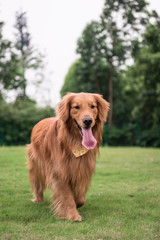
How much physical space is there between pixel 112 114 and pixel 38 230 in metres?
27.7

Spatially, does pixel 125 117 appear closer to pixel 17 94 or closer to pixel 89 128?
pixel 17 94

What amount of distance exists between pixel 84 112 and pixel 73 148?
0.56m

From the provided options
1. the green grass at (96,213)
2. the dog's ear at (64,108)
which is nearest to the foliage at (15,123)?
the green grass at (96,213)

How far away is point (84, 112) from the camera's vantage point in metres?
4.20

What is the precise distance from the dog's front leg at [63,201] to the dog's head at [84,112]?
28.0 inches

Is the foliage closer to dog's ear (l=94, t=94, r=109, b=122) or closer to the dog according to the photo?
the dog

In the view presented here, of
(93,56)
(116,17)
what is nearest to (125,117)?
(93,56)

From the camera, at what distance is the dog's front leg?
167 inches

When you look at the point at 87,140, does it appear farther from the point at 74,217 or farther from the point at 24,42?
the point at 24,42

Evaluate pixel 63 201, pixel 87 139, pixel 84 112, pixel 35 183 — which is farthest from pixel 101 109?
pixel 35 183

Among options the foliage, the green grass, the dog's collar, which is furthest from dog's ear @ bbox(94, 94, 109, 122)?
the foliage

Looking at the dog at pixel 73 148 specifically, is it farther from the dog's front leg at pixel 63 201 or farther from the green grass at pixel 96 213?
the green grass at pixel 96 213

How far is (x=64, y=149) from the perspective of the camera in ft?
14.5

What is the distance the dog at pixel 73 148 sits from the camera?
4.25m
